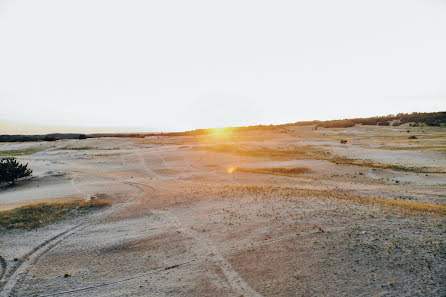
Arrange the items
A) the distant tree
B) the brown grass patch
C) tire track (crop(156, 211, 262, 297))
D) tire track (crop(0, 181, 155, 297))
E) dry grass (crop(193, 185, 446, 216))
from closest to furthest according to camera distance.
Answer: tire track (crop(156, 211, 262, 297))
tire track (crop(0, 181, 155, 297))
dry grass (crop(193, 185, 446, 216))
the distant tree
the brown grass patch

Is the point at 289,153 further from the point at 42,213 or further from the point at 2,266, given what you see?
the point at 2,266

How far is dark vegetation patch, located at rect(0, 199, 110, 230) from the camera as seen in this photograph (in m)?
15.1

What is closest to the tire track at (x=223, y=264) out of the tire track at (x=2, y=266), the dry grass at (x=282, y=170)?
the tire track at (x=2, y=266)

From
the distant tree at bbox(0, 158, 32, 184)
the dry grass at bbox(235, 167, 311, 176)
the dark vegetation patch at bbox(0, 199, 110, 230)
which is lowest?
the dry grass at bbox(235, 167, 311, 176)

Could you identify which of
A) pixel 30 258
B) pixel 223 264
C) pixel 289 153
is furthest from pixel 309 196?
pixel 289 153

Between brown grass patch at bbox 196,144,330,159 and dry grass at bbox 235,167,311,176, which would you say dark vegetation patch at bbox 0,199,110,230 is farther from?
brown grass patch at bbox 196,144,330,159

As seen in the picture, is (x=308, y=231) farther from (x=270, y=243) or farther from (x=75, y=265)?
(x=75, y=265)

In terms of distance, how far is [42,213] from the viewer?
1659 cm

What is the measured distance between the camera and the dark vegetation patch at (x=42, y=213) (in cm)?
1511

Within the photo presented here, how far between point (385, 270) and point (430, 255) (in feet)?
7.42

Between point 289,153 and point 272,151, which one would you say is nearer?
point 289,153

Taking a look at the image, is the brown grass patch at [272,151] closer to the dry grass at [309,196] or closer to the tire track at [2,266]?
the dry grass at [309,196]

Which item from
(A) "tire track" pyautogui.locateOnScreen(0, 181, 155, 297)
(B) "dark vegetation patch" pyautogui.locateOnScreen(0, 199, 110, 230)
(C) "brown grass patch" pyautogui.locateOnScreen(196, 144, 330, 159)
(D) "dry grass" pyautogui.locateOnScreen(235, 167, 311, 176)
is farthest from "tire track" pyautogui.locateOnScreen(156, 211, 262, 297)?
(C) "brown grass patch" pyautogui.locateOnScreen(196, 144, 330, 159)

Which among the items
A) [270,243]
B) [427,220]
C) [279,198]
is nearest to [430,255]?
[427,220]
